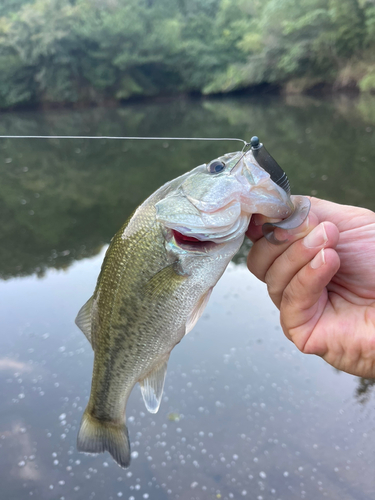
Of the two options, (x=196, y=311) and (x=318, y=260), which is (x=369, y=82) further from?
(x=196, y=311)

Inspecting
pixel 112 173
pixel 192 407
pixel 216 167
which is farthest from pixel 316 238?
pixel 112 173

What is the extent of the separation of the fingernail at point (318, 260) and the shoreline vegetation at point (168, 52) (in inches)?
1278

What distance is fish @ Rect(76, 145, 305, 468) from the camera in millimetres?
1678

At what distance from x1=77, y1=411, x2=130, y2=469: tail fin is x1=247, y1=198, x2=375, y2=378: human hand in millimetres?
1099

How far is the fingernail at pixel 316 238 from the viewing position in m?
1.69

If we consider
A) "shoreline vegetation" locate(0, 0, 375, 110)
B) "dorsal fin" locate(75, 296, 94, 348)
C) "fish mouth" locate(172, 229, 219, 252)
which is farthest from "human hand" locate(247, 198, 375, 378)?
"shoreline vegetation" locate(0, 0, 375, 110)

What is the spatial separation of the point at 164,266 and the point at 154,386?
0.72m

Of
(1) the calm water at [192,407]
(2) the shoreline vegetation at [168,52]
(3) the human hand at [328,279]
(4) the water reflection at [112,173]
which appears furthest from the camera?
(2) the shoreline vegetation at [168,52]

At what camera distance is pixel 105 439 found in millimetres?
2047

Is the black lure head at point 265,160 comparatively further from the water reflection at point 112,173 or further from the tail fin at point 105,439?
the water reflection at point 112,173

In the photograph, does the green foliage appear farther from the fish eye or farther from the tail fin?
the tail fin

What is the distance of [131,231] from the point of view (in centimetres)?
182

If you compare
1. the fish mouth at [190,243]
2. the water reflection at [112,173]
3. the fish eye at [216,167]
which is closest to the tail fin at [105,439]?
the fish mouth at [190,243]

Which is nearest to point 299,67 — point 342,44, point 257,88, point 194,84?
point 342,44
